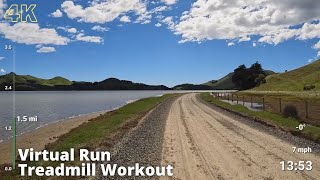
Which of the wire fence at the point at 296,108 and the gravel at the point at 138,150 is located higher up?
the wire fence at the point at 296,108

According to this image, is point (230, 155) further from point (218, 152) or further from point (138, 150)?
point (138, 150)

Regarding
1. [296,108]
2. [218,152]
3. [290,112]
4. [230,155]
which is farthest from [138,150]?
[296,108]

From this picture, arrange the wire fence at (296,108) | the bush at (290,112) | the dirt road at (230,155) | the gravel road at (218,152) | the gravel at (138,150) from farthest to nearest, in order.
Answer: the bush at (290,112) < the wire fence at (296,108) < the gravel at (138,150) < the gravel road at (218,152) < the dirt road at (230,155)

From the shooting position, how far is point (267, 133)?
1080 inches

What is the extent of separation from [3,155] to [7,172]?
11522mm

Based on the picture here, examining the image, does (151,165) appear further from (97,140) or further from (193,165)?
(97,140)

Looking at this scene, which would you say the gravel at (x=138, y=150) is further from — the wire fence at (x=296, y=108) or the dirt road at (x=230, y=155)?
the wire fence at (x=296, y=108)

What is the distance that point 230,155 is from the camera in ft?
61.5

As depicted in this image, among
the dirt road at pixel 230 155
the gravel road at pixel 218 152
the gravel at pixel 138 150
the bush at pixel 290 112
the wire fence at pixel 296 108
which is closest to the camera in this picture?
the dirt road at pixel 230 155

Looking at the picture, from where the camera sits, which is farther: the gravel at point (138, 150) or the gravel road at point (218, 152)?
the gravel at point (138, 150)

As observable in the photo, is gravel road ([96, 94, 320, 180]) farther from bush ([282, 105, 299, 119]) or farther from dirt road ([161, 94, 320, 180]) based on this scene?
bush ([282, 105, 299, 119])

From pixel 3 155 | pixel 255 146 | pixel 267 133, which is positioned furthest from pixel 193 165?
pixel 3 155

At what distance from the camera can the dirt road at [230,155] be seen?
48.6 ft

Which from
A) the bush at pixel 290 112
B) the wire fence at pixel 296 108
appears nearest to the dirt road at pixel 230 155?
the wire fence at pixel 296 108
